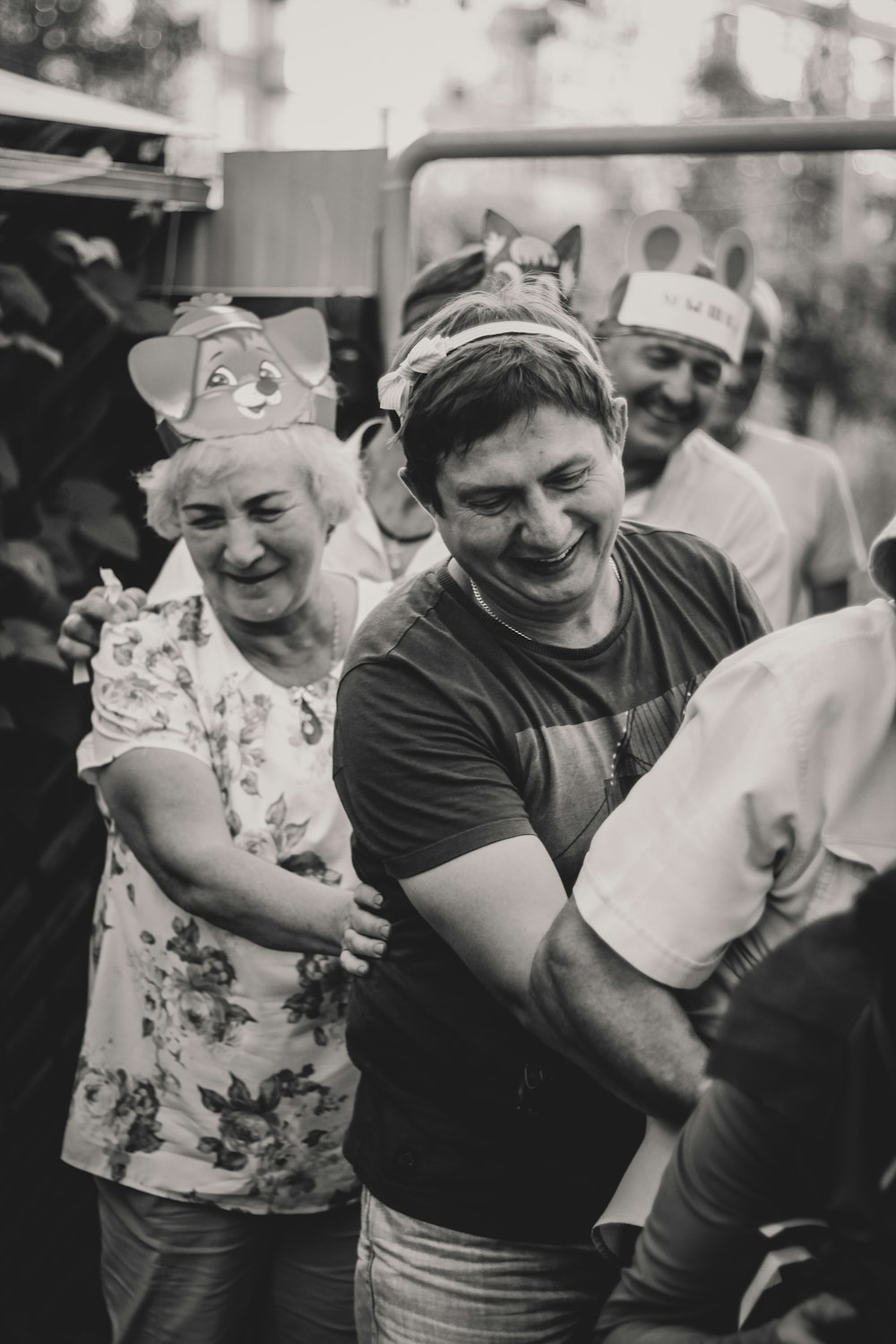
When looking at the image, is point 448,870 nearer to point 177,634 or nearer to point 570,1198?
point 570,1198

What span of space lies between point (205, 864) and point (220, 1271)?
743mm

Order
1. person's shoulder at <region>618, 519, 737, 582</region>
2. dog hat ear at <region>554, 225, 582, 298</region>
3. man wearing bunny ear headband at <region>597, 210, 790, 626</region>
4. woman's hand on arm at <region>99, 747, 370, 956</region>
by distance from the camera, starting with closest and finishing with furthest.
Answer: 1. person's shoulder at <region>618, 519, 737, 582</region>
2. woman's hand on arm at <region>99, 747, 370, 956</region>
3. dog hat ear at <region>554, 225, 582, 298</region>
4. man wearing bunny ear headband at <region>597, 210, 790, 626</region>

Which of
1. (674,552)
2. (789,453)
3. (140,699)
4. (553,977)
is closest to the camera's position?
(553,977)

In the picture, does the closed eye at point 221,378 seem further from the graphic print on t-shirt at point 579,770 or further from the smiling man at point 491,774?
the graphic print on t-shirt at point 579,770

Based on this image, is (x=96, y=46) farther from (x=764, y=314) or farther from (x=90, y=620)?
(x=90, y=620)

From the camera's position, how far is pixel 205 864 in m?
2.23

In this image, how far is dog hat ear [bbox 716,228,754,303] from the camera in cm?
350

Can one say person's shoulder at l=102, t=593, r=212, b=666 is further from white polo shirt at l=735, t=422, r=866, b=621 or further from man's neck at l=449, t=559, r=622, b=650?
white polo shirt at l=735, t=422, r=866, b=621

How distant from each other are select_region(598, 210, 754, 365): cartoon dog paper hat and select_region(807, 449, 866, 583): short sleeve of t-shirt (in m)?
0.74

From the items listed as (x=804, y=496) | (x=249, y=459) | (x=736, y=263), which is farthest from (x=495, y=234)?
(x=804, y=496)

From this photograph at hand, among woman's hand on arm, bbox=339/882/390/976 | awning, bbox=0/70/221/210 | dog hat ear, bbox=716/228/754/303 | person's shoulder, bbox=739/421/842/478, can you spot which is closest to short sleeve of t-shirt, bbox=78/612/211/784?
woman's hand on arm, bbox=339/882/390/976

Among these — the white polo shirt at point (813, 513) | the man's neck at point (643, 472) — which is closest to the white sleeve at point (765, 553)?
the man's neck at point (643, 472)

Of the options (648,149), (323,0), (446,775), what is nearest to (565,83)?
(323,0)

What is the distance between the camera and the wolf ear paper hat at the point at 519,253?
298 centimetres
